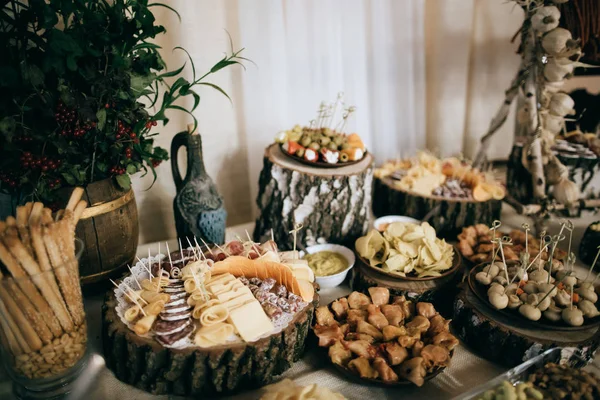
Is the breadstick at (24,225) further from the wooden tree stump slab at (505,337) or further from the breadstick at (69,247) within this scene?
the wooden tree stump slab at (505,337)

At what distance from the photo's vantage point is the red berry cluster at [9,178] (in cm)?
107

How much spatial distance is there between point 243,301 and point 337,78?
1.16 metres

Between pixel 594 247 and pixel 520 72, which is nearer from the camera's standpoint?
pixel 594 247

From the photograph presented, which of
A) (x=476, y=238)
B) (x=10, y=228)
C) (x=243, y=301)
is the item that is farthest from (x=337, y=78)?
(x=10, y=228)

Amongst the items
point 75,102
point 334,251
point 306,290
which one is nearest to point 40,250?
point 75,102

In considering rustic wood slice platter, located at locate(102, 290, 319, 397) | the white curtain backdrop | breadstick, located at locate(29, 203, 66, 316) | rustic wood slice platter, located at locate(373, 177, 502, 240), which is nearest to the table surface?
rustic wood slice platter, located at locate(102, 290, 319, 397)

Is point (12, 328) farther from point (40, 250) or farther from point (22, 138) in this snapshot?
Answer: point (22, 138)

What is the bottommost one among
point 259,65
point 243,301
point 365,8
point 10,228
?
point 243,301

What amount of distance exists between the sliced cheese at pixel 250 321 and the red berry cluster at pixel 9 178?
600 millimetres

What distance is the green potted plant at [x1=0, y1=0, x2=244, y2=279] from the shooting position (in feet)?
3.35

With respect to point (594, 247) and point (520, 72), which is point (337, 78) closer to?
point (520, 72)

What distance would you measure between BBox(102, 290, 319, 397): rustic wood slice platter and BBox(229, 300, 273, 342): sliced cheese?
2 centimetres

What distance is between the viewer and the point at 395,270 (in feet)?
4.16

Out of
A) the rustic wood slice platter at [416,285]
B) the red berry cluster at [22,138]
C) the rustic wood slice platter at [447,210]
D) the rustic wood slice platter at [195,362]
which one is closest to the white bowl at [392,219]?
the rustic wood slice platter at [447,210]
